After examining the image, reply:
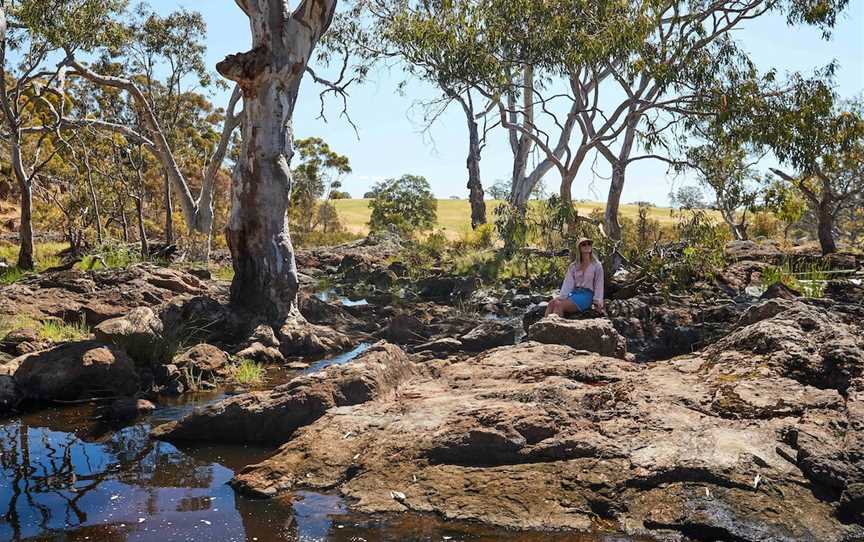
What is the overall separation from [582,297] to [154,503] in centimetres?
621

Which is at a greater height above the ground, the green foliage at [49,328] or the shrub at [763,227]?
the shrub at [763,227]

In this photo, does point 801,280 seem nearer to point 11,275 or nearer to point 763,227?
point 11,275

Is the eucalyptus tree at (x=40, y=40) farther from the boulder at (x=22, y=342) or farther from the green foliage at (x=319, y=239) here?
the green foliage at (x=319, y=239)

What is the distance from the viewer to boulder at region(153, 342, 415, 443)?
6.23m

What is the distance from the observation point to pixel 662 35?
18.8 metres

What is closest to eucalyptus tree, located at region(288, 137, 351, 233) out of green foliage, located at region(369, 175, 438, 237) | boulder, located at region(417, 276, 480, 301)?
green foliage, located at region(369, 175, 438, 237)

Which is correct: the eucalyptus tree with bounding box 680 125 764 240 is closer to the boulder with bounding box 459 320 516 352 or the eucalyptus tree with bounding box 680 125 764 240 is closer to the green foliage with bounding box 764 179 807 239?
the green foliage with bounding box 764 179 807 239

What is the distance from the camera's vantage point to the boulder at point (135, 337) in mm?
8758

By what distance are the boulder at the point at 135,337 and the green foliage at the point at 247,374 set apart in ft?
2.70

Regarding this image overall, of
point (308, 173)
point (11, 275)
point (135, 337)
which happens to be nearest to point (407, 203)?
point (308, 173)

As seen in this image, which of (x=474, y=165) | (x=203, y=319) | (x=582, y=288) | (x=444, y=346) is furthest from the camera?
(x=474, y=165)

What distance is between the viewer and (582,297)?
32.8ft

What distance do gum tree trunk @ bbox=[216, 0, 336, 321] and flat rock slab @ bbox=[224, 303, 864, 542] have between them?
5.84m

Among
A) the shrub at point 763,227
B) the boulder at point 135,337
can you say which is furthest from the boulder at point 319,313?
the shrub at point 763,227
